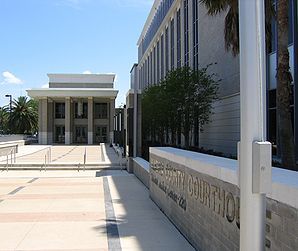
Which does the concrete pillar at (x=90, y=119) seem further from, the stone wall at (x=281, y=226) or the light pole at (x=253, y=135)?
the light pole at (x=253, y=135)

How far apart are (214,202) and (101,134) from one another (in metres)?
61.1

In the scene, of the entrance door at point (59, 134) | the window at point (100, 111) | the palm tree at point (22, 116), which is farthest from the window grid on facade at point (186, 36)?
the palm tree at point (22, 116)

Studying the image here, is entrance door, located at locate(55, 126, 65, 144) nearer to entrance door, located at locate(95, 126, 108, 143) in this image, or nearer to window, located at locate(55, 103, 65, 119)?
window, located at locate(55, 103, 65, 119)

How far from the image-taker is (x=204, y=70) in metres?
28.7

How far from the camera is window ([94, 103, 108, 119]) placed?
2645 inches

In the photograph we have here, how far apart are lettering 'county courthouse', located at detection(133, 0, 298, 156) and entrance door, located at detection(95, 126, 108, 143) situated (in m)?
16.9

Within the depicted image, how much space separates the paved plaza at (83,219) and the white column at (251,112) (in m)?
4.13

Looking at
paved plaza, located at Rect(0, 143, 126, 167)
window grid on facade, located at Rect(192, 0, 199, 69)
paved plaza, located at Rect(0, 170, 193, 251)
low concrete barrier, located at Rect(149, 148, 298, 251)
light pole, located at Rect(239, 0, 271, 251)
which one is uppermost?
window grid on facade, located at Rect(192, 0, 199, 69)

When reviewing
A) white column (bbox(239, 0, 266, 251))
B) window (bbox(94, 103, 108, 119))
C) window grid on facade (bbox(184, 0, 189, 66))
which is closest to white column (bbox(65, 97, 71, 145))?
window (bbox(94, 103, 108, 119))

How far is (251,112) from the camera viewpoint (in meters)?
2.78

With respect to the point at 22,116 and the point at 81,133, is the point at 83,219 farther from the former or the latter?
the point at 22,116

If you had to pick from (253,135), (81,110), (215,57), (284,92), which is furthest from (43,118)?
(253,135)

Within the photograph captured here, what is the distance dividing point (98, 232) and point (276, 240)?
455 cm

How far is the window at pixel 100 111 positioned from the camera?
67188mm
